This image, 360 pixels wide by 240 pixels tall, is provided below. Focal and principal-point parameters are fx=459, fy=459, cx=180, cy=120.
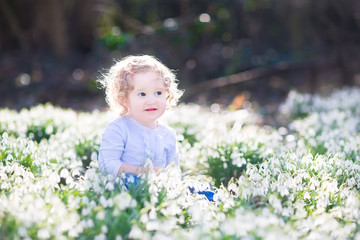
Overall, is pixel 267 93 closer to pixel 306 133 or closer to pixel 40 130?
pixel 306 133

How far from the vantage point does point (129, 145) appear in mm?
3453

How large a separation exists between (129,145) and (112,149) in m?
0.14

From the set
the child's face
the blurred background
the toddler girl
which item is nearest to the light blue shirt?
the toddler girl

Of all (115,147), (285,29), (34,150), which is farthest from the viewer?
(285,29)

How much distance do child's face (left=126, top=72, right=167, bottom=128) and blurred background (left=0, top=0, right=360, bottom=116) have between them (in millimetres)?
5756

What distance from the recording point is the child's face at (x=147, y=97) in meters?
3.43

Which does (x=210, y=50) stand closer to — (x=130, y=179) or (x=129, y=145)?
(x=129, y=145)

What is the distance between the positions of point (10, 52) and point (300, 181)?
37.7 feet

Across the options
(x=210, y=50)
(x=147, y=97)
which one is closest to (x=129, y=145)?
(x=147, y=97)

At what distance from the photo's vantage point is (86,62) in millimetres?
12367

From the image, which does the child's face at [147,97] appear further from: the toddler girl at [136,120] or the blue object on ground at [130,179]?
the blue object on ground at [130,179]

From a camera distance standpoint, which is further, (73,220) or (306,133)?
(306,133)

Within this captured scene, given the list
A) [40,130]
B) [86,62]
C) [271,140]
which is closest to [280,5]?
[86,62]

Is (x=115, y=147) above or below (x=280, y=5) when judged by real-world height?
below
